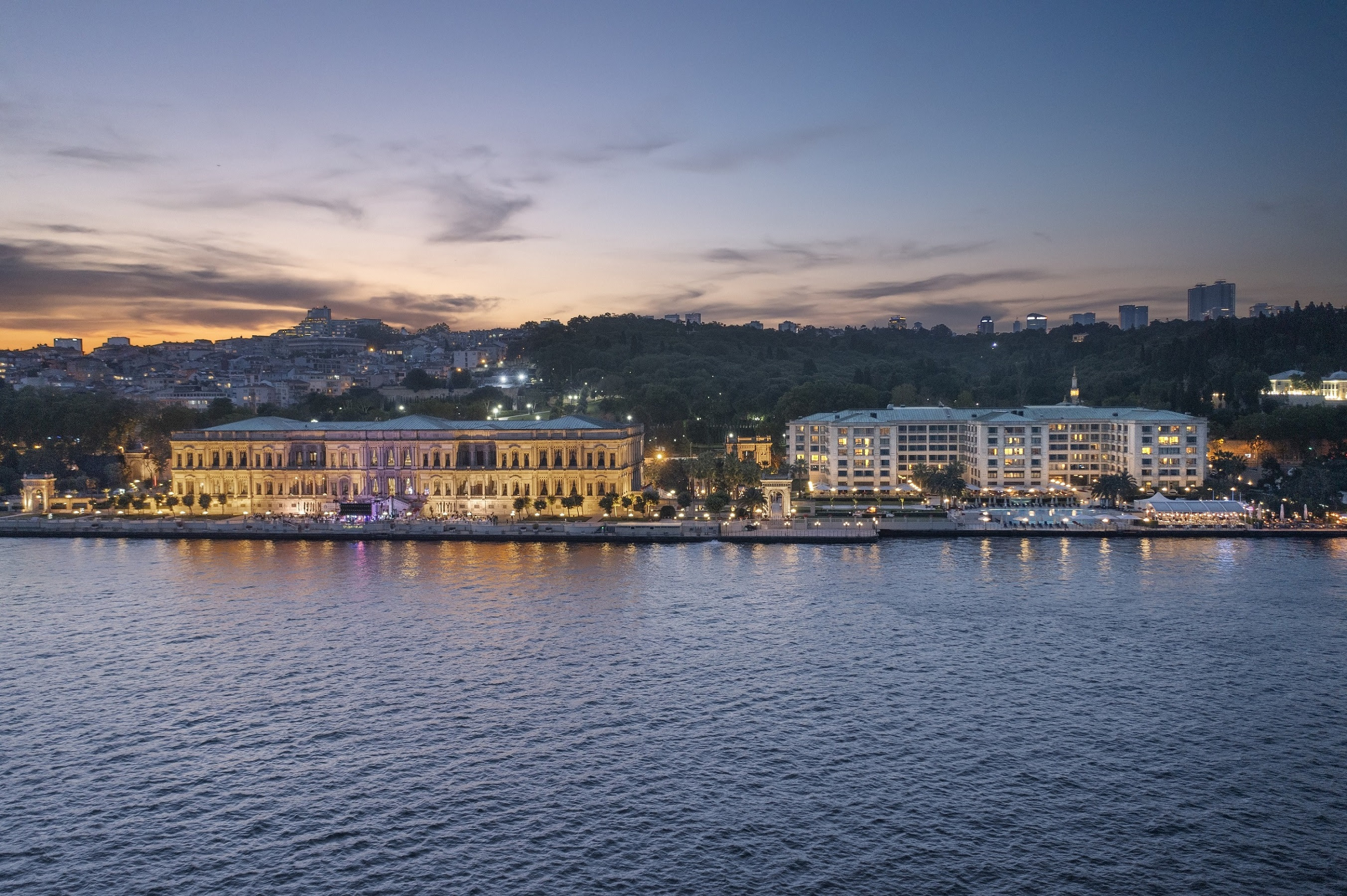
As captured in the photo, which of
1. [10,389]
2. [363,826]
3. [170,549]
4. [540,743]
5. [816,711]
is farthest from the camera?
[10,389]

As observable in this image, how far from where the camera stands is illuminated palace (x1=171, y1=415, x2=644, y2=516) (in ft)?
174

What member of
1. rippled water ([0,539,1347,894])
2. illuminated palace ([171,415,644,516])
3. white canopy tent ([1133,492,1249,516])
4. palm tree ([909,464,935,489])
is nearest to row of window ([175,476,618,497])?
illuminated palace ([171,415,644,516])

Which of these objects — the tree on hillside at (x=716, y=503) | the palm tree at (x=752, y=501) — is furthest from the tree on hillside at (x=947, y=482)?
the tree on hillside at (x=716, y=503)

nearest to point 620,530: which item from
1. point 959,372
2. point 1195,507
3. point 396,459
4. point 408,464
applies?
point 408,464

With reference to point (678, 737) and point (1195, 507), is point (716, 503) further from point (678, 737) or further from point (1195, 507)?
point (678, 737)

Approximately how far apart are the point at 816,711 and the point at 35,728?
16.2 meters

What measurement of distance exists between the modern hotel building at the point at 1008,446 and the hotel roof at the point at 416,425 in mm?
13872

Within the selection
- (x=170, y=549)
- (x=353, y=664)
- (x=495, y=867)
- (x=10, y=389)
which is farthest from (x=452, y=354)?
(x=495, y=867)

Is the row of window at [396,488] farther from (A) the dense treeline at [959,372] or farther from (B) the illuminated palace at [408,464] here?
(A) the dense treeline at [959,372]

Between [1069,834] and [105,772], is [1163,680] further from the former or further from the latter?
[105,772]

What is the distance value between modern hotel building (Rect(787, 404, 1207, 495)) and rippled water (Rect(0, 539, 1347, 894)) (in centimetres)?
2076

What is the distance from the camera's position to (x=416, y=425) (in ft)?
181

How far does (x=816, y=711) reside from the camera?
22109mm

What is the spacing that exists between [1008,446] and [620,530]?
23871mm
